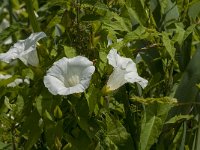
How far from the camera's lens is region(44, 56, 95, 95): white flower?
1.46 metres

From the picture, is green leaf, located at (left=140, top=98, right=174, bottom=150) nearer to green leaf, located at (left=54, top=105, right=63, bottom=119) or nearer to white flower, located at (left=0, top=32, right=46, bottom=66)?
green leaf, located at (left=54, top=105, right=63, bottom=119)

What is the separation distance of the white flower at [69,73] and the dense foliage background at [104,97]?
0.04 m

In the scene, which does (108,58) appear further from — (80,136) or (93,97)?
(80,136)

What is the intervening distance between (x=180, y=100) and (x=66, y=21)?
46 cm

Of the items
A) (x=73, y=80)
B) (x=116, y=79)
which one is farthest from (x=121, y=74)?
(x=73, y=80)

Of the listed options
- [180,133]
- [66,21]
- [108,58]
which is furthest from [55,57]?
[180,133]

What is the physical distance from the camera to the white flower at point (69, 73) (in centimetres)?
146

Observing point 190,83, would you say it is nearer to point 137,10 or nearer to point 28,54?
point 137,10

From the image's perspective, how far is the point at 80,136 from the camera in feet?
5.10

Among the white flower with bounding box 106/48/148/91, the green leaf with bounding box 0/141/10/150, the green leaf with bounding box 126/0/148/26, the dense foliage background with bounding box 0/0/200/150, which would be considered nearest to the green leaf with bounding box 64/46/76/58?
the dense foliage background with bounding box 0/0/200/150

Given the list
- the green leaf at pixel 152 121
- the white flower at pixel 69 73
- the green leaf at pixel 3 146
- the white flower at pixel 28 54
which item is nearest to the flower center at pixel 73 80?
the white flower at pixel 69 73

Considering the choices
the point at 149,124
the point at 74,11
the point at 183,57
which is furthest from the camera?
the point at 183,57

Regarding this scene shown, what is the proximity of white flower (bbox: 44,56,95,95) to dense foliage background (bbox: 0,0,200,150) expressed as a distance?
0.12 ft

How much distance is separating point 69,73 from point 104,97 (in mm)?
126
